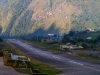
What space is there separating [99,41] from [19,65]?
57957mm

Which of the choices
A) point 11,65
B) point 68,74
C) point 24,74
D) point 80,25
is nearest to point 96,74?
point 68,74

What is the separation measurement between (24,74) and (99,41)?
61227mm

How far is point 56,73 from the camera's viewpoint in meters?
17.4

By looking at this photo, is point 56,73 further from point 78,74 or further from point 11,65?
point 11,65

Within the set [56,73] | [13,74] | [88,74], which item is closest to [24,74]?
[13,74]

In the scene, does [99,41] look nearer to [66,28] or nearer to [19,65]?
[19,65]

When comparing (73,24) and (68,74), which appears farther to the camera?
(73,24)

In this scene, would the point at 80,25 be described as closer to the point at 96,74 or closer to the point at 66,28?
the point at 66,28

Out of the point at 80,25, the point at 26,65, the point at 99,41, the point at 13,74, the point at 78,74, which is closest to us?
the point at 13,74

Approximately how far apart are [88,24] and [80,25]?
804 centimetres

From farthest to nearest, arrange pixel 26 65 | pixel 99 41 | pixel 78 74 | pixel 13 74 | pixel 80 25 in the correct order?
pixel 80 25 < pixel 99 41 < pixel 26 65 < pixel 78 74 < pixel 13 74

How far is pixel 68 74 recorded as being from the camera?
16.7 metres

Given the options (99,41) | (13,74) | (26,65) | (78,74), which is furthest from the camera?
(99,41)

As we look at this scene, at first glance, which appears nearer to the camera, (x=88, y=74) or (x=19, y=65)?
(x=88, y=74)
